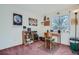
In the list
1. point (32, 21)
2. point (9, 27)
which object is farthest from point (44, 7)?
point (9, 27)

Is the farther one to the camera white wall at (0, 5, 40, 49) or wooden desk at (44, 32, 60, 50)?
wooden desk at (44, 32, 60, 50)

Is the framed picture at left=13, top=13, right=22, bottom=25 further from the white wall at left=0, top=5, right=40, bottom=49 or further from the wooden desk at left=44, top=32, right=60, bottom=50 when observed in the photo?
the wooden desk at left=44, top=32, right=60, bottom=50

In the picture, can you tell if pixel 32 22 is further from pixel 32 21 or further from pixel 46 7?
pixel 46 7

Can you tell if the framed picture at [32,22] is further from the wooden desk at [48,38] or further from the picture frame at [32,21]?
the wooden desk at [48,38]

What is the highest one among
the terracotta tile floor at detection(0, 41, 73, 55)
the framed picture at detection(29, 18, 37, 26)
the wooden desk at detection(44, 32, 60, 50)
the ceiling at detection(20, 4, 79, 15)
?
the ceiling at detection(20, 4, 79, 15)

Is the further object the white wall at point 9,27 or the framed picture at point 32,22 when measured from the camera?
the framed picture at point 32,22

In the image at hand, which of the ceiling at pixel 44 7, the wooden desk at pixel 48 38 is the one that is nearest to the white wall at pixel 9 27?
the ceiling at pixel 44 7

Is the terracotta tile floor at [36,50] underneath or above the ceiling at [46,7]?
underneath

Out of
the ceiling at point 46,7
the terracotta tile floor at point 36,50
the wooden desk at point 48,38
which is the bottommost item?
the terracotta tile floor at point 36,50

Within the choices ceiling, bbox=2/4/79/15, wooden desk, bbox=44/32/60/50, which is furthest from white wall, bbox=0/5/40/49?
wooden desk, bbox=44/32/60/50

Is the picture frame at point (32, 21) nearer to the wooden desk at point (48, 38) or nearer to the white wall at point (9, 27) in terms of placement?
the white wall at point (9, 27)

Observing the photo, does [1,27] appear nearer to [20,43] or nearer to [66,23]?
[20,43]
